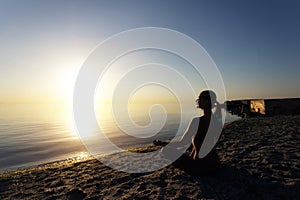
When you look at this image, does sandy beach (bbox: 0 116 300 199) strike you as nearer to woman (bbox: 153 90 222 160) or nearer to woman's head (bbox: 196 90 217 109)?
woman (bbox: 153 90 222 160)

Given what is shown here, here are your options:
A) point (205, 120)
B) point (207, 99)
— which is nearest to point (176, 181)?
point (205, 120)

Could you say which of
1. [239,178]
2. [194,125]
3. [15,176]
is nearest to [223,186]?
[239,178]

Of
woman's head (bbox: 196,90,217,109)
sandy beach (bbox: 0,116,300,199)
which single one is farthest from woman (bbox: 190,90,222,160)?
sandy beach (bbox: 0,116,300,199)

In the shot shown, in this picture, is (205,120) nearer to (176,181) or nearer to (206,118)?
(206,118)

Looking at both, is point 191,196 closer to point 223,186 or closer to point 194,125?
point 223,186

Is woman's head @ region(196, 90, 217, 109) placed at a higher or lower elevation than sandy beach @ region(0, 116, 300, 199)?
higher

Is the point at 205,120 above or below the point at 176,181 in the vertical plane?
above

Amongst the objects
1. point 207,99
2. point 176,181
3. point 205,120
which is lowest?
point 176,181

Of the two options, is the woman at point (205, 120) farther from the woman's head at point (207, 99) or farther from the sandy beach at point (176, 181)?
the sandy beach at point (176, 181)

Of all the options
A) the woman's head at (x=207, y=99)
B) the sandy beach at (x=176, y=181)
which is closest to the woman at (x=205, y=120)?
the woman's head at (x=207, y=99)

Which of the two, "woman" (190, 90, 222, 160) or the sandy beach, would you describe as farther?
"woman" (190, 90, 222, 160)

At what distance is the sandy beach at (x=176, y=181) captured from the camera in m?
4.75

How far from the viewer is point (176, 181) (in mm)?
5543

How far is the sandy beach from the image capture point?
4.75m
